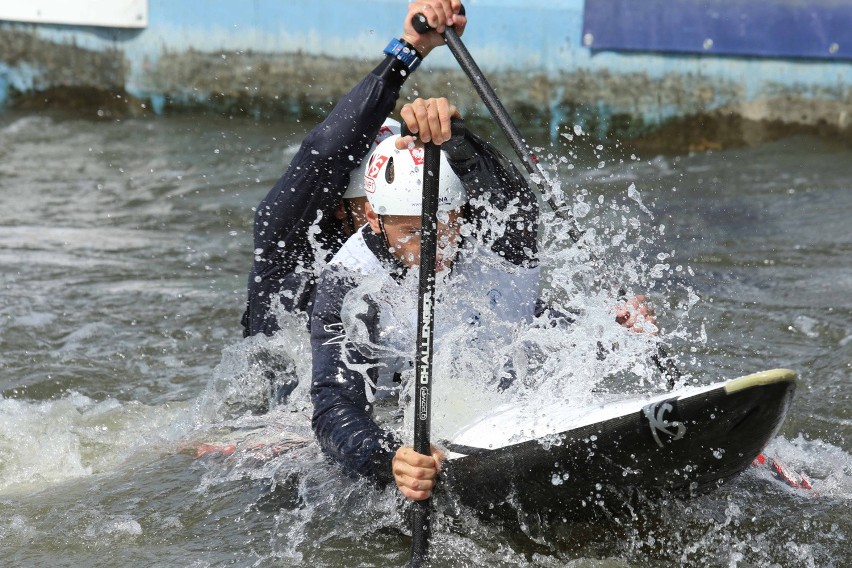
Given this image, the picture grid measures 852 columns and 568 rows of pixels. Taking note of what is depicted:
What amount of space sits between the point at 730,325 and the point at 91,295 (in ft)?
14.2

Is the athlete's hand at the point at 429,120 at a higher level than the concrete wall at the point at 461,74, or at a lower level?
lower

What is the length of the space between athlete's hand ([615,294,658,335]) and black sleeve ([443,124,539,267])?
404 millimetres

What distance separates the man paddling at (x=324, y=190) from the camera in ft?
14.8

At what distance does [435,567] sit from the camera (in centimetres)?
378

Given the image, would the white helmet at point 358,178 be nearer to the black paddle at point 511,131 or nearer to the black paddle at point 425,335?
the black paddle at point 511,131

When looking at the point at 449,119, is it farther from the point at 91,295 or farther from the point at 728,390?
the point at 91,295

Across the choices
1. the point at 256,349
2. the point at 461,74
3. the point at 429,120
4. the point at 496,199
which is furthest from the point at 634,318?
the point at 461,74

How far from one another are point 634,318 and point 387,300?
3.36 ft

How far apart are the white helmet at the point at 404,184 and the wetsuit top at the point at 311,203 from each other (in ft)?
1.71

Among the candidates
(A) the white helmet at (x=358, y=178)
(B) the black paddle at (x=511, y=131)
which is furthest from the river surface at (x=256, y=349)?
(A) the white helmet at (x=358, y=178)

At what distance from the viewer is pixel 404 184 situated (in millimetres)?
3973

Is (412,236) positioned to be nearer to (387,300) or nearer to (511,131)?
(387,300)

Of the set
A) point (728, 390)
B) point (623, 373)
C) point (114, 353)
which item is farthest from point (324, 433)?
point (114, 353)

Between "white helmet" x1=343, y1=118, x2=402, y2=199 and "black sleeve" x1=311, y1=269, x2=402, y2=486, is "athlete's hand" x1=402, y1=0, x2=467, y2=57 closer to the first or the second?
"white helmet" x1=343, y1=118, x2=402, y2=199
